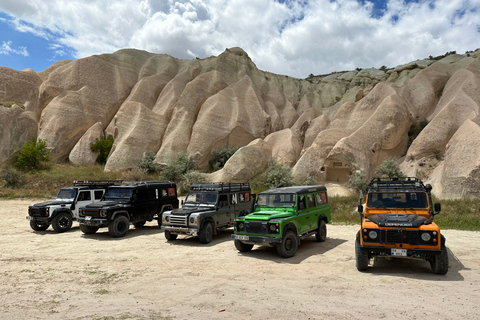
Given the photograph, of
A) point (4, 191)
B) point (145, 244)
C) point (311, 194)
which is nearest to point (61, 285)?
point (145, 244)

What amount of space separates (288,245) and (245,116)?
34862 mm

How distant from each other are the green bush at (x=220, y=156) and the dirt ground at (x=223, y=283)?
26.4 m

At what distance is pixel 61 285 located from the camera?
7465mm

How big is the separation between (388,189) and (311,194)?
9.23 feet

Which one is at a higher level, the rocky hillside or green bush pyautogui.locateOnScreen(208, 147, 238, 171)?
the rocky hillside

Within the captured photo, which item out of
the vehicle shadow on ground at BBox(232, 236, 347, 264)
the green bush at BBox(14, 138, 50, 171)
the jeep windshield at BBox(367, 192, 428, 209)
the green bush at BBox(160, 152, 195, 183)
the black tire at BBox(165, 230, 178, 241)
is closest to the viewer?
the jeep windshield at BBox(367, 192, 428, 209)

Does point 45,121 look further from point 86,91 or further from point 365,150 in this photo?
point 365,150

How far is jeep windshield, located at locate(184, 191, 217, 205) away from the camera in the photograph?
13.0 m

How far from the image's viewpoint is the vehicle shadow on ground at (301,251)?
31.7 feet

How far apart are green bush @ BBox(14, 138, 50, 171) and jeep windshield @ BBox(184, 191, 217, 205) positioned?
102ft

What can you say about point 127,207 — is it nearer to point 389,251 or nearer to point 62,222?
point 62,222

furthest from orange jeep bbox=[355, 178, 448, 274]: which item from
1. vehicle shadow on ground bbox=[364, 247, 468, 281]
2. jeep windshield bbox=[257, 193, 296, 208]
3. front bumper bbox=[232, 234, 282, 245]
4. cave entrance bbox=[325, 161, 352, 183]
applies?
cave entrance bbox=[325, 161, 352, 183]

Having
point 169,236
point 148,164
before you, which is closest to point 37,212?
point 169,236

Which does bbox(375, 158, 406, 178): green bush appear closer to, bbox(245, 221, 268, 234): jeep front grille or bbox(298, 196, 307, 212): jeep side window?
bbox(298, 196, 307, 212): jeep side window
